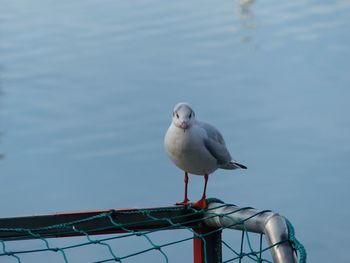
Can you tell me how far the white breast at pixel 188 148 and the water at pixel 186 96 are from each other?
1453mm

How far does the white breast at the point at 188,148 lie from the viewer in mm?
2191

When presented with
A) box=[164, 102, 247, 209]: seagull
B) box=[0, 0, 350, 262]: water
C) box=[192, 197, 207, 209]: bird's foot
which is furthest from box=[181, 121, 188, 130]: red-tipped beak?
box=[0, 0, 350, 262]: water

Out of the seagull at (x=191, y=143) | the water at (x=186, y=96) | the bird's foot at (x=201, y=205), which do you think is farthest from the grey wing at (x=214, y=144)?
the water at (x=186, y=96)

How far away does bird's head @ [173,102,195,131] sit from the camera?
2168 mm

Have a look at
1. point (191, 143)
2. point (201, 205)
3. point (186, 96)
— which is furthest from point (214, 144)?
point (186, 96)

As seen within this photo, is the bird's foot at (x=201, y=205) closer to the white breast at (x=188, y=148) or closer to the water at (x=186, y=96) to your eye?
the white breast at (x=188, y=148)

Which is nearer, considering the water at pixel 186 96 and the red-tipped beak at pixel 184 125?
the red-tipped beak at pixel 184 125

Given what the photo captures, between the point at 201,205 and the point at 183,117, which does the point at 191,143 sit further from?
the point at 201,205

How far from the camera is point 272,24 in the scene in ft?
21.5

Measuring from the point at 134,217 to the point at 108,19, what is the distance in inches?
203

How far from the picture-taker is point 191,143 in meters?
2.20

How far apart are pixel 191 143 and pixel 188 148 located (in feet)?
0.04

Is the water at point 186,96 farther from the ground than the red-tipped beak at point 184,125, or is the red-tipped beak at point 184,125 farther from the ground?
the water at point 186,96

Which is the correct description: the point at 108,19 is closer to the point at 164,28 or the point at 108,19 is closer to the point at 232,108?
the point at 164,28
